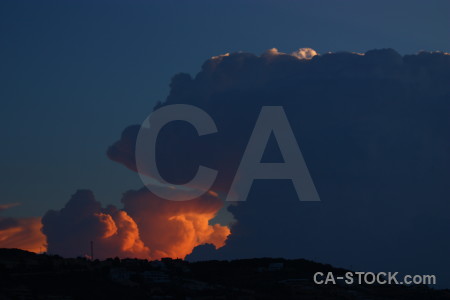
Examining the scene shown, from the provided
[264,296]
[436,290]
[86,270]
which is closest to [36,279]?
[86,270]

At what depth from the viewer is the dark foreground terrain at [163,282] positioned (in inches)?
4237

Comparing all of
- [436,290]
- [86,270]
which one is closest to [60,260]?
[86,270]

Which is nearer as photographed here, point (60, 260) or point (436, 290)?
point (60, 260)

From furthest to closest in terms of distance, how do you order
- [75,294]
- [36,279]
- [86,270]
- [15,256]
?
[15,256] → [86,270] → [36,279] → [75,294]

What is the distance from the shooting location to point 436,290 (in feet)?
456

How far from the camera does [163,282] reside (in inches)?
4766

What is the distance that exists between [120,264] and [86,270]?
49.6 feet

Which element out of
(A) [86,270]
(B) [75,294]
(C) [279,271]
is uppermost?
(C) [279,271]

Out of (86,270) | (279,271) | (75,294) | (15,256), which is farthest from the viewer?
(279,271)

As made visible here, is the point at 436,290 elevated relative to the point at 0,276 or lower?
elevated

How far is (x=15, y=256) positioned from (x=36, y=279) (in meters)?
23.9

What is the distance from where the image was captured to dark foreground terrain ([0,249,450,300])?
10762 cm

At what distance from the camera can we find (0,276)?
10944cm

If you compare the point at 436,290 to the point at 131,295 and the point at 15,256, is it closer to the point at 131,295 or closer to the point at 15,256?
the point at 131,295
